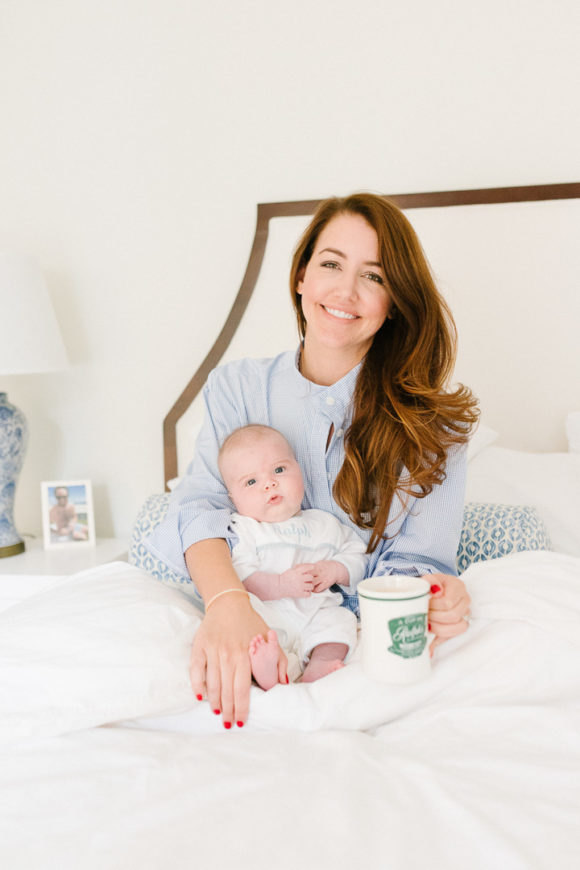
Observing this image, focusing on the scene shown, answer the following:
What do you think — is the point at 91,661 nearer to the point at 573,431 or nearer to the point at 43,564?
the point at 43,564

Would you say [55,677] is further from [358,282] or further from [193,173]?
[193,173]

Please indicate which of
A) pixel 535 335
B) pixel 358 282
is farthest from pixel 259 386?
pixel 535 335

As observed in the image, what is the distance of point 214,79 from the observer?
2.38 m

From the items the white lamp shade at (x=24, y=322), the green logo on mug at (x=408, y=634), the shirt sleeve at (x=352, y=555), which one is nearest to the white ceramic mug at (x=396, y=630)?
the green logo on mug at (x=408, y=634)

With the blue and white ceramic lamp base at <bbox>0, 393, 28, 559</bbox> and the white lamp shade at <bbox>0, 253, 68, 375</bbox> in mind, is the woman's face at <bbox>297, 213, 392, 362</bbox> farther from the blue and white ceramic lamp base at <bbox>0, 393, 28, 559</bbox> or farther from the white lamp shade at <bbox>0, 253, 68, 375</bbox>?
the blue and white ceramic lamp base at <bbox>0, 393, 28, 559</bbox>

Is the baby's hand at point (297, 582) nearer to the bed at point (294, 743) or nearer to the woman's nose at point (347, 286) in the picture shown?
the bed at point (294, 743)

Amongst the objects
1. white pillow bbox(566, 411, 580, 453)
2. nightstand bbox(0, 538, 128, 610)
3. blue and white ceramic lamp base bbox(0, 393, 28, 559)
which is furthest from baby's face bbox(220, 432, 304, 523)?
blue and white ceramic lamp base bbox(0, 393, 28, 559)

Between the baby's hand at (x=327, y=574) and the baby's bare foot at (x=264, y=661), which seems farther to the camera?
the baby's hand at (x=327, y=574)

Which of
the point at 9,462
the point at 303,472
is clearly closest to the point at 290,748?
the point at 303,472

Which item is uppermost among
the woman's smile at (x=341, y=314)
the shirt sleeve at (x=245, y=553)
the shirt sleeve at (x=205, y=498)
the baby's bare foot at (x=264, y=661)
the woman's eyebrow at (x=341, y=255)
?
the woman's eyebrow at (x=341, y=255)

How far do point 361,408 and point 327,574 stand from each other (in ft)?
1.16

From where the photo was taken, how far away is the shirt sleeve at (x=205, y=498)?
1351 mm

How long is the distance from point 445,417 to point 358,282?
0.30 meters

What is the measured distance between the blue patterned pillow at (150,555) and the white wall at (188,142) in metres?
0.78
